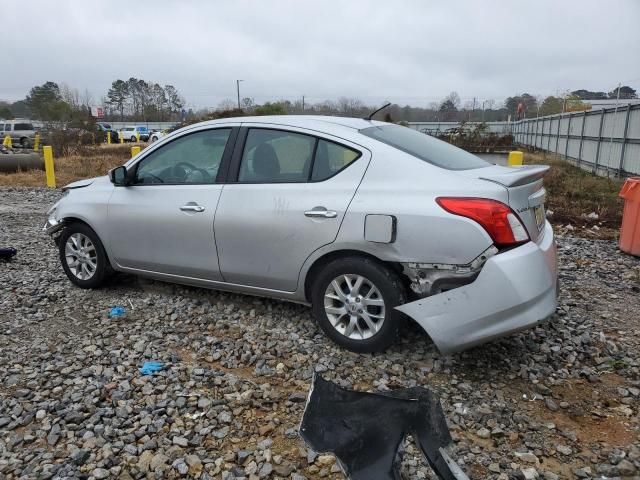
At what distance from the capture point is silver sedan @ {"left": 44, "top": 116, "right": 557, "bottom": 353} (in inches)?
123

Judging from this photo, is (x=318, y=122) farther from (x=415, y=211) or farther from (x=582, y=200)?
(x=582, y=200)

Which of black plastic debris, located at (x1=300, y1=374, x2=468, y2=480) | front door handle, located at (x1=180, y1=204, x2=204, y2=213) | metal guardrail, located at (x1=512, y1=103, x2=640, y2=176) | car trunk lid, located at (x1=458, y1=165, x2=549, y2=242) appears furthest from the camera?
metal guardrail, located at (x1=512, y1=103, x2=640, y2=176)

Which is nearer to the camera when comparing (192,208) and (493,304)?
(493,304)

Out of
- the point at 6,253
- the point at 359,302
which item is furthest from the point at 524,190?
the point at 6,253

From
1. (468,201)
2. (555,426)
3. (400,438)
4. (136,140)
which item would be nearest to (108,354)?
(400,438)

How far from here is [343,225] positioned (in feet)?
11.5

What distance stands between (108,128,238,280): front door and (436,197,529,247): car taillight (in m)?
1.99

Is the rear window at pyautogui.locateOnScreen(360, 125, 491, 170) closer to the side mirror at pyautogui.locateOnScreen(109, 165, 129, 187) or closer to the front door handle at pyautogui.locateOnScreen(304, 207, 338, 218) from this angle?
the front door handle at pyautogui.locateOnScreen(304, 207, 338, 218)

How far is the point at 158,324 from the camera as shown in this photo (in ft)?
14.0

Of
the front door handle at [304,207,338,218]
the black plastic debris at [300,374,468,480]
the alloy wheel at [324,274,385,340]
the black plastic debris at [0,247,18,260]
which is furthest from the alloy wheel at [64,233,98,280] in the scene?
the black plastic debris at [300,374,468,480]

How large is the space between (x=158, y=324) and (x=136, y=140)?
4871 cm

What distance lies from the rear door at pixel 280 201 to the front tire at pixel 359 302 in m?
0.25

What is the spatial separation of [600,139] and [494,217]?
1575 centimetres

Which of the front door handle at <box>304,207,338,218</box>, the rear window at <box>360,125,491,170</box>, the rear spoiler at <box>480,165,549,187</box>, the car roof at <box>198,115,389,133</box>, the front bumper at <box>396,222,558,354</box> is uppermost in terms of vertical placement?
the car roof at <box>198,115,389,133</box>
